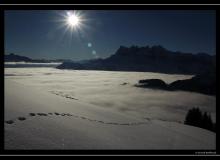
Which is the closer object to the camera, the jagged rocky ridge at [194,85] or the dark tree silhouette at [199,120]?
the dark tree silhouette at [199,120]

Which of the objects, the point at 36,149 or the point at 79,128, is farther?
the point at 79,128

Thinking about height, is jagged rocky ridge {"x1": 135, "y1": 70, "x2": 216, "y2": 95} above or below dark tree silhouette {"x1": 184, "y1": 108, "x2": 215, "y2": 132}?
above

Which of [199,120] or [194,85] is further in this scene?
[194,85]

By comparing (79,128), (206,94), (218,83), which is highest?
(206,94)

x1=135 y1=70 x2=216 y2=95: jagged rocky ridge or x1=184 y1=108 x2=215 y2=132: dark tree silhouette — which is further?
x1=135 y1=70 x2=216 y2=95: jagged rocky ridge

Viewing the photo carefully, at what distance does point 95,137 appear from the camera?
4621 mm

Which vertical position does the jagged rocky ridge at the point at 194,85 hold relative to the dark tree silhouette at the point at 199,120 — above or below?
above

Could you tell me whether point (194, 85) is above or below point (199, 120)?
above
